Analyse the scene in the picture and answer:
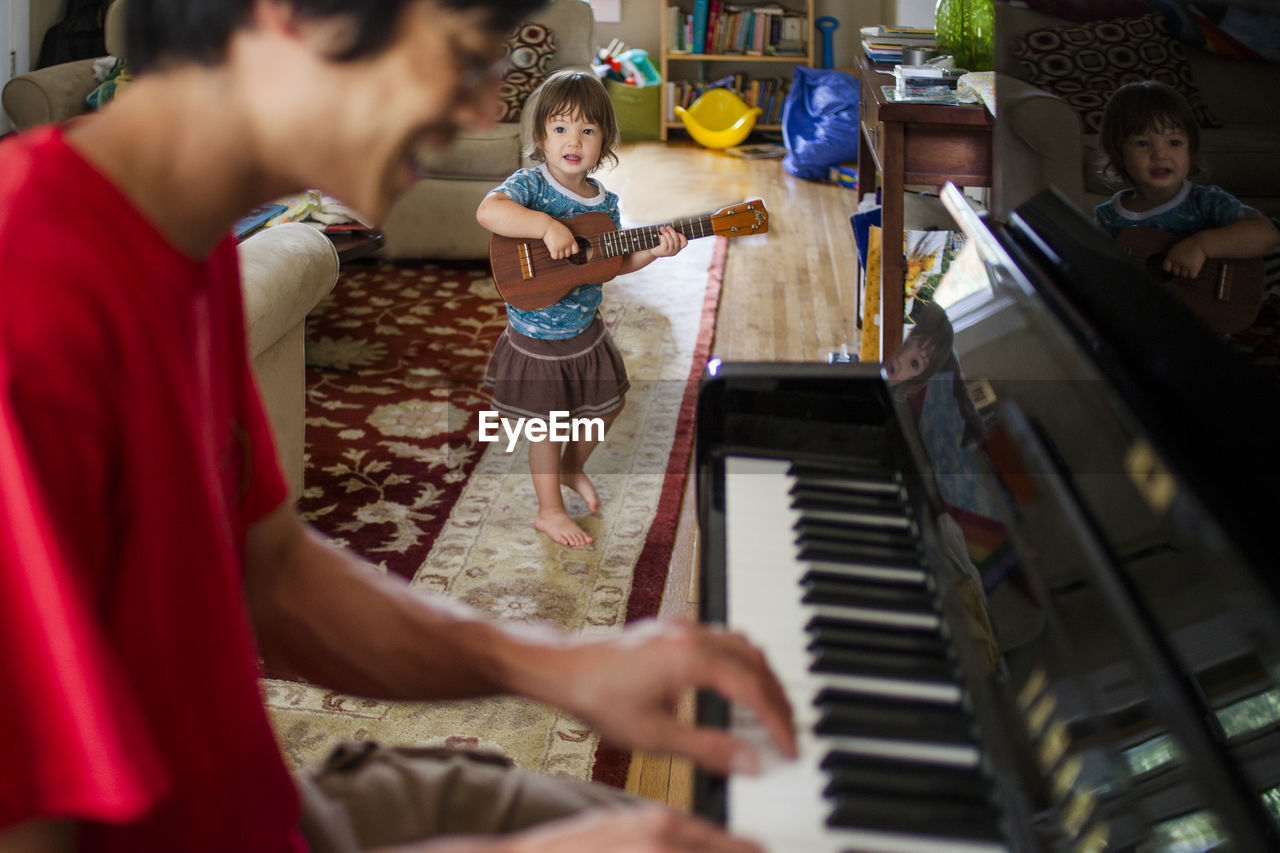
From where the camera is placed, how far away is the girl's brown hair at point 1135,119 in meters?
1.00

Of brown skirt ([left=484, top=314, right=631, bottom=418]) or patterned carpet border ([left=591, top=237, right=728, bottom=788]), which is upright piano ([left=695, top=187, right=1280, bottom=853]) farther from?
brown skirt ([left=484, top=314, right=631, bottom=418])

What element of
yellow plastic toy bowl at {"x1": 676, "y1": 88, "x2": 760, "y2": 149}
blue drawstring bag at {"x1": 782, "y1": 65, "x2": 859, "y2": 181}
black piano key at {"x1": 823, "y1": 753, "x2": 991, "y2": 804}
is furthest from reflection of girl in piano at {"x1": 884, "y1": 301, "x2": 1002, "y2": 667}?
yellow plastic toy bowl at {"x1": 676, "y1": 88, "x2": 760, "y2": 149}

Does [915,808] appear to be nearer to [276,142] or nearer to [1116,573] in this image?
[1116,573]

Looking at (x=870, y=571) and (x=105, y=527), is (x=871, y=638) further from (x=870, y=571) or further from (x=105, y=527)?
(x=105, y=527)

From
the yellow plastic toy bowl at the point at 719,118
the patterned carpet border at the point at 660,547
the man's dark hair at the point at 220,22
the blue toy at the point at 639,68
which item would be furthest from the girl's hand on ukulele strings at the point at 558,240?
the blue toy at the point at 639,68

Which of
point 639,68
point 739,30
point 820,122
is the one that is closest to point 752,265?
point 820,122

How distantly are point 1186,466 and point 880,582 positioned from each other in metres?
0.23

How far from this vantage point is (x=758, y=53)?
702 cm

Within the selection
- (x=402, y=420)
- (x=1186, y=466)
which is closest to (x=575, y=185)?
(x=402, y=420)

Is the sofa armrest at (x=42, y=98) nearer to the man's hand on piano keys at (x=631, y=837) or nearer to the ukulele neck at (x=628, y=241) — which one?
the ukulele neck at (x=628, y=241)

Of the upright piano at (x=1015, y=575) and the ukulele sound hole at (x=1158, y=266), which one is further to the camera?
the ukulele sound hole at (x=1158, y=266)

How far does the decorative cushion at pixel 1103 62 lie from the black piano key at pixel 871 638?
21.4 inches

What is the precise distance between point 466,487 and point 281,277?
73cm

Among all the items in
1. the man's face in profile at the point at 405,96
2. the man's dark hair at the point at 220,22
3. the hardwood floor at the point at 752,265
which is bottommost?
the hardwood floor at the point at 752,265
